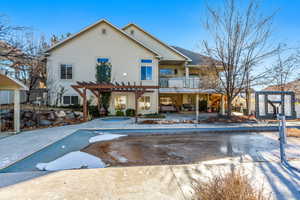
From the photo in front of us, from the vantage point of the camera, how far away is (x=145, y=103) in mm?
14422

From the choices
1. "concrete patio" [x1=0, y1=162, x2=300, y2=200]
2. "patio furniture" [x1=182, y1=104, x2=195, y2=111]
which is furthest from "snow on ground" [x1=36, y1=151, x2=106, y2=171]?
"patio furniture" [x1=182, y1=104, x2=195, y2=111]

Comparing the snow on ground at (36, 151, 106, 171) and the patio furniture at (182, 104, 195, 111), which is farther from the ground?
the patio furniture at (182, 104, 195, 111)

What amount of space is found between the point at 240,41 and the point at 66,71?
15.4m

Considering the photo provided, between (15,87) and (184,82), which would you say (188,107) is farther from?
(15,87)

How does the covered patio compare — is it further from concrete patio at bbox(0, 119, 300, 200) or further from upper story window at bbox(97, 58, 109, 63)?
concrete patio at bbox(0, 119, 300, 200)

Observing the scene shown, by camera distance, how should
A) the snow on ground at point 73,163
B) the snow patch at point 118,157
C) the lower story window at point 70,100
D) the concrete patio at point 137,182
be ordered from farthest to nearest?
the lower story window at point 70,100 < the snow patch at point 118,157 < the snow on ground at point 73,163 < the concrete patio at point 137,182

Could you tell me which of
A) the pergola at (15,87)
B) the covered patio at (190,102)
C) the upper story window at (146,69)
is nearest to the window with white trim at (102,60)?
the upper story window at (146,69)

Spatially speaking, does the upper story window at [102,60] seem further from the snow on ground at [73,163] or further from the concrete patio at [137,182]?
the concrete patio at [137,182]

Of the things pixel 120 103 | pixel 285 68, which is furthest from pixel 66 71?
pixel 285 68

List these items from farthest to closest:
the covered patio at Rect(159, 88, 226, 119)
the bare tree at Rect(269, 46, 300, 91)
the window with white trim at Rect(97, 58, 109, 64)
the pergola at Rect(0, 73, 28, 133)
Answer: the covered patio at Rect(159, 88, 226, 119)
the window with white trim at Rect(97, 58, 109, 64)
the bare tree at Rect(269, 46, 300, 91)
the pergola at Rect(0, 73, 28, 133)

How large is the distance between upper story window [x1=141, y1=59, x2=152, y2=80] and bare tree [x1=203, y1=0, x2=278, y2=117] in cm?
621

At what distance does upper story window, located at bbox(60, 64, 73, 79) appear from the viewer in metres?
13.6

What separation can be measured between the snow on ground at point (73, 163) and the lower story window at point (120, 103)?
31.7 feet

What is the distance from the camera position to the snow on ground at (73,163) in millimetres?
3665
